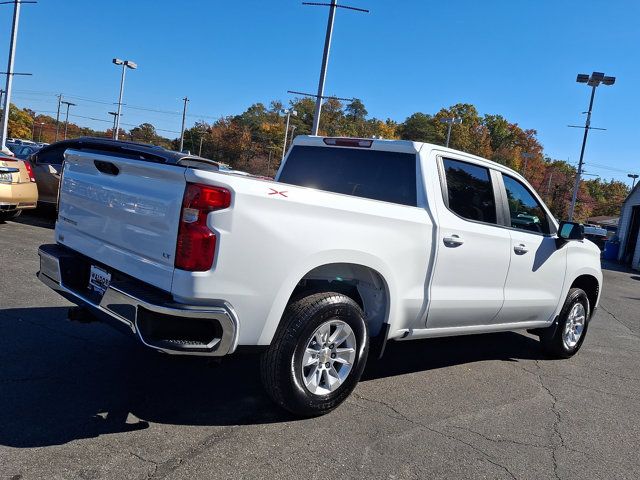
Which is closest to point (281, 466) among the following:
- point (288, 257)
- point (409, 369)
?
point (288, 257)

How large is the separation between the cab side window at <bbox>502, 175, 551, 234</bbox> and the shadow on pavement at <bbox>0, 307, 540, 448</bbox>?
5.16 ft

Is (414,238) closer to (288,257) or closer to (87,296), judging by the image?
(288,257)

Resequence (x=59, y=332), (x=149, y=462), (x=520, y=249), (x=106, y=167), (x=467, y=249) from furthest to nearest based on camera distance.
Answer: (x=520, y=249), (x=59, y=332), (x=467, y=249), (x=106, y=167), (x=149, y=462)

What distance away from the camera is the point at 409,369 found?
5090 millimetres

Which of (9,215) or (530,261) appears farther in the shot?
(9,215)

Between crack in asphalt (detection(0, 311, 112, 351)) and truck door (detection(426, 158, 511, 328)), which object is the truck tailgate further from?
truck door (detection(426, 158, 511, 328))

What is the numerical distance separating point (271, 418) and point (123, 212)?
5.37 ft

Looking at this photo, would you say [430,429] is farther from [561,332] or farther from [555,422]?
[561,332]

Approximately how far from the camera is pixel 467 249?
176 inches

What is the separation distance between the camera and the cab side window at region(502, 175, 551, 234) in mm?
5184

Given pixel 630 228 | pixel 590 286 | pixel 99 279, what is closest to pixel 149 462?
pixel 99 279

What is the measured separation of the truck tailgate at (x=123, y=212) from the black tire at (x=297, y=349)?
2.61 ft

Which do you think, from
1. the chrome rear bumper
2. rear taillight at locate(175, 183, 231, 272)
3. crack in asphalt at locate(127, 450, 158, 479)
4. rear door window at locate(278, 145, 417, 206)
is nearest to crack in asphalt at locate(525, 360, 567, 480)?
rear door window at locate(278, 145, 417, 206)

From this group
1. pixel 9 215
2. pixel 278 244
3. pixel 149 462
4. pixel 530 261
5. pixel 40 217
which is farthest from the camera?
pixel 40 217
